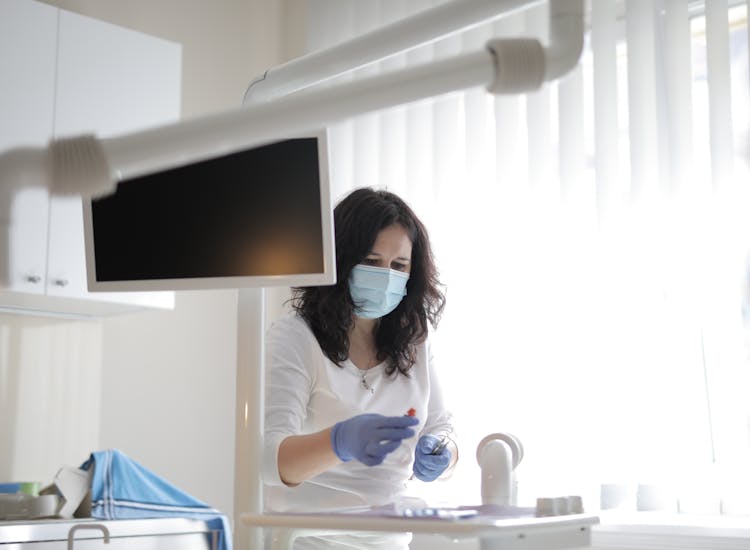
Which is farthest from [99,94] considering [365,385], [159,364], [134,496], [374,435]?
[374,435]

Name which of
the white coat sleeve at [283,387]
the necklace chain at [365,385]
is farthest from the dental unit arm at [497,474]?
the necklace chain at [365,385]

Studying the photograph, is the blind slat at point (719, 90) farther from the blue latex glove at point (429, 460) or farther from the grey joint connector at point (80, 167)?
the grey joint connector at point (80, 167)

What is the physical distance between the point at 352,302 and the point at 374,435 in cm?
60

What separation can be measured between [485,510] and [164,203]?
0.66 metres

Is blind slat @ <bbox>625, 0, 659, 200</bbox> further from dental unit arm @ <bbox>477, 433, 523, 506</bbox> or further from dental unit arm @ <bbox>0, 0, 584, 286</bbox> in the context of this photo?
dental unit arm @ <bbox>0, 0, 584, 286</bbox>

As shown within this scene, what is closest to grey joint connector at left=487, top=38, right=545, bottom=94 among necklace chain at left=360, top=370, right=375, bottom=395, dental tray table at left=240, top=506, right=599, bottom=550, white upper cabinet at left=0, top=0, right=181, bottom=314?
dental tray table at left=240, top=506, right=599, bottom=550

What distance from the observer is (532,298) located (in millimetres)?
2941

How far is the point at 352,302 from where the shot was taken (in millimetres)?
1931

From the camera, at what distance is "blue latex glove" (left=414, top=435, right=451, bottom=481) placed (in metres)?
1.72

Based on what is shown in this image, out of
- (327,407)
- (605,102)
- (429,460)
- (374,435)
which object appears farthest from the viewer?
(605,102)

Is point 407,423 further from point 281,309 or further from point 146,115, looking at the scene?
point 281,309

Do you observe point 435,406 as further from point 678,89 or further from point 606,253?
point 678,89

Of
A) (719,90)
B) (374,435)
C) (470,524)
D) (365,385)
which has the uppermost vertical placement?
(719,90)

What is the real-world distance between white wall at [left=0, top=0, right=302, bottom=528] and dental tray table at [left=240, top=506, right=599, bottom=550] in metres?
1.78
